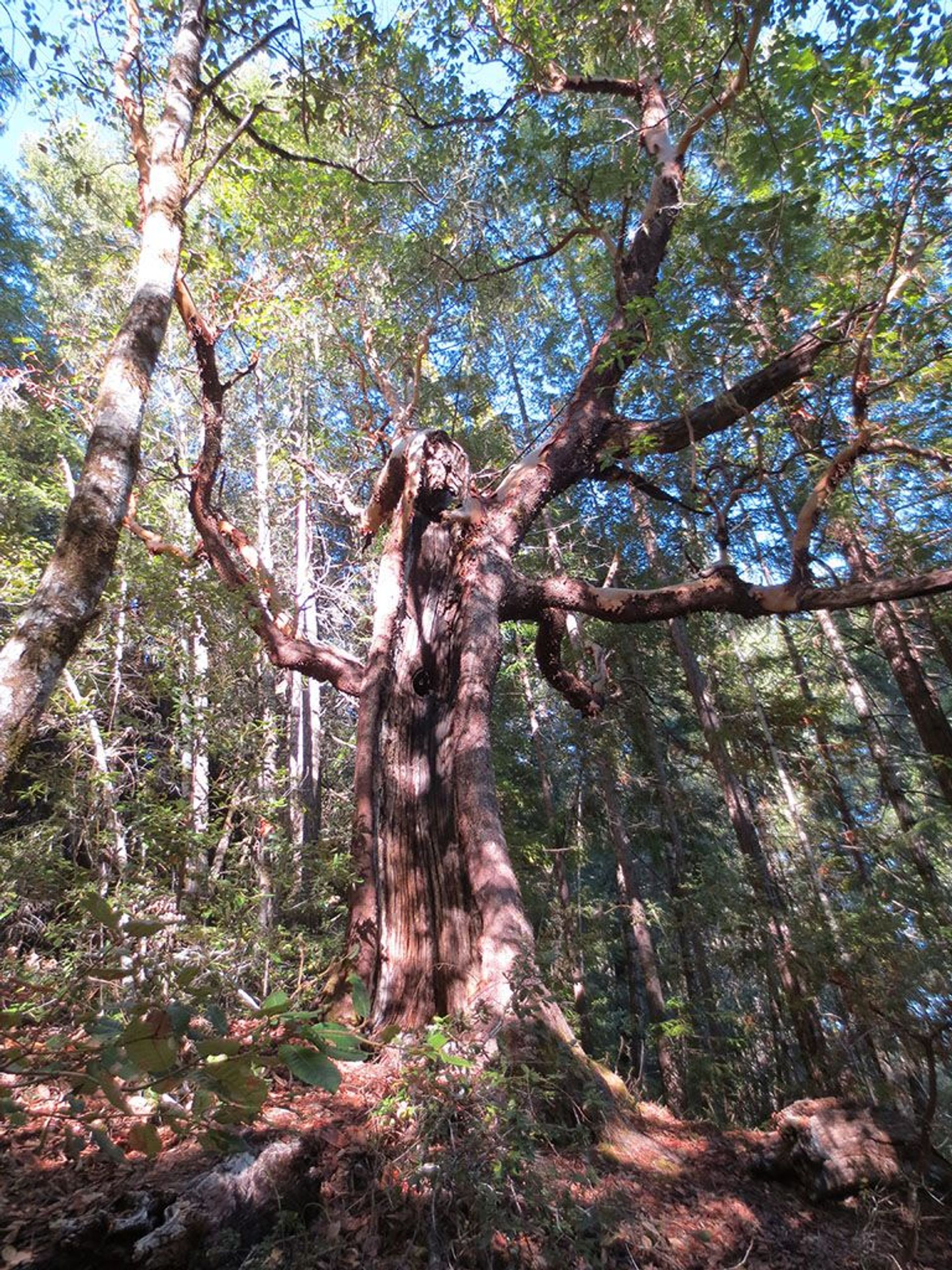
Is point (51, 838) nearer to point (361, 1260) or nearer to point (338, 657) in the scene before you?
point (338, 657)

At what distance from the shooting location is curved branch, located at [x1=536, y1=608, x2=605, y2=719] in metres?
6.27

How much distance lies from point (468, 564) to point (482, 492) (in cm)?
104

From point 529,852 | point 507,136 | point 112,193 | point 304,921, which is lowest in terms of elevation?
point 304,921

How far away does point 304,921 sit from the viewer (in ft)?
19.2

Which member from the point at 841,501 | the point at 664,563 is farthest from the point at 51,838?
the point at 664,563

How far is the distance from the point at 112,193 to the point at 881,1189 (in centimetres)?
1964

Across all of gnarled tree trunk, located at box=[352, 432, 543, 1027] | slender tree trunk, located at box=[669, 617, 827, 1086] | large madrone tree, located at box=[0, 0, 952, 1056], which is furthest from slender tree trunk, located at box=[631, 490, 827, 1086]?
gnarled tree trunk, located at box=[352, 432, 543, 1027]

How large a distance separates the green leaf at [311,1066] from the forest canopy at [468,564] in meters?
0.01

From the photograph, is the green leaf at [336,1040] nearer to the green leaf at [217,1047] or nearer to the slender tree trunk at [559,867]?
the green leaf at [217,1047]

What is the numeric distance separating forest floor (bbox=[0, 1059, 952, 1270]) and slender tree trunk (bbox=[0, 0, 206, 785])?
4.73ft

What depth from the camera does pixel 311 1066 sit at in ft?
3.70

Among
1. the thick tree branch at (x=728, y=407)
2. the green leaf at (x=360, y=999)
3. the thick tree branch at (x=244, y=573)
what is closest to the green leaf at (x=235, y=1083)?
the green leaf at (x=360, y=999)

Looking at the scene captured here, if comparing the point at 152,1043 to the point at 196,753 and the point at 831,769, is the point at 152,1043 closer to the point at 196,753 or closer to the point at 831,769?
the point at 196,753

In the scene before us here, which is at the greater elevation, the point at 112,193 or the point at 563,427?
the point at 112,193
